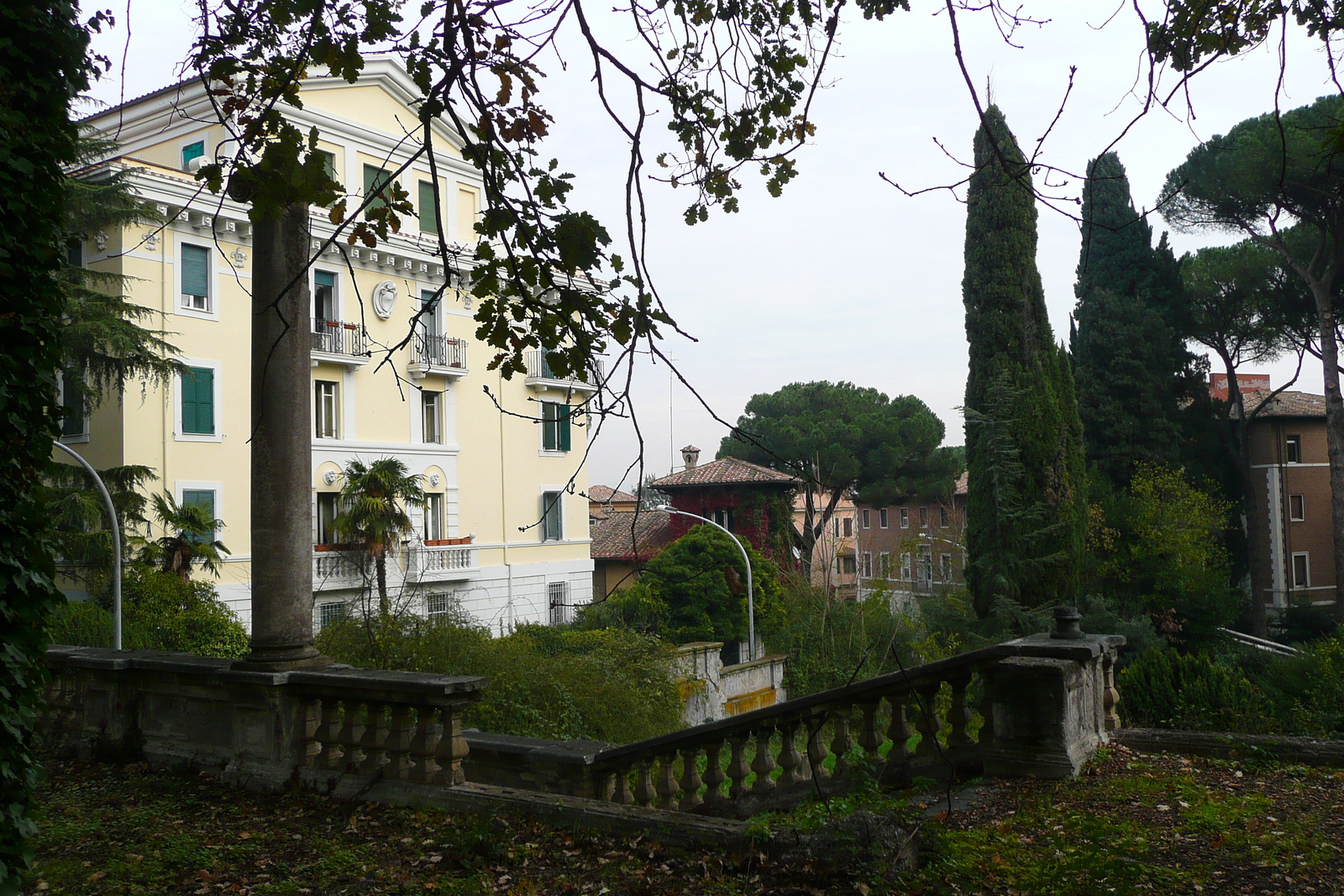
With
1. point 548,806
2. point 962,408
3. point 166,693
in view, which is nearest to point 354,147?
point 962,408

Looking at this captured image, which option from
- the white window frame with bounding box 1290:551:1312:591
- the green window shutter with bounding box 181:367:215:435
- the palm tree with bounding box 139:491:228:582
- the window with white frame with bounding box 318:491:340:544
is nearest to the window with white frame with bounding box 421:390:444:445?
the window with white frame with bounding box 318:491:340:544

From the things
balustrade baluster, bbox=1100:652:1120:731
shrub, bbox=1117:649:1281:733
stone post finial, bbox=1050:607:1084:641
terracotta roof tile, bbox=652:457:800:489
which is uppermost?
terracotta roof tile, bbox=652:457:800:489

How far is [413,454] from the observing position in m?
24.5

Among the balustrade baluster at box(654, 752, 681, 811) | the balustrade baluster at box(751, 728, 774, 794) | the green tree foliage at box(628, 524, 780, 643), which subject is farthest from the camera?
the green tree foliage at box(628, 524, 780, 643)

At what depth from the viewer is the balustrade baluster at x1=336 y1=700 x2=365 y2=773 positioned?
A: 5309 mm

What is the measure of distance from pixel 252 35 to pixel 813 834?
4145 millimetres

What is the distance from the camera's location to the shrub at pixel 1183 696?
9094mm

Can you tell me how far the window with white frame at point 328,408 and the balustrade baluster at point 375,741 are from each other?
18.6 metres

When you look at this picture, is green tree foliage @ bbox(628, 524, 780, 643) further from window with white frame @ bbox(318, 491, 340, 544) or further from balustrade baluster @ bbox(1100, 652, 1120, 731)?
balustrade baluster @ bbox(1100, 652, 1120, 731)

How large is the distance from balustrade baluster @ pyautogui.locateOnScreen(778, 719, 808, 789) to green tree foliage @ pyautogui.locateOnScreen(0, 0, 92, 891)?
13.4 ft

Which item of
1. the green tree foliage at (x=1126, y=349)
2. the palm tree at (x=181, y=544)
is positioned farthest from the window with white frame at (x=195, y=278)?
the green tree foliage at (x=1126, y=349)

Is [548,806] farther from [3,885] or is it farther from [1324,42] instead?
[1324,42]

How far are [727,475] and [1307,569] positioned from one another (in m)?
22.7

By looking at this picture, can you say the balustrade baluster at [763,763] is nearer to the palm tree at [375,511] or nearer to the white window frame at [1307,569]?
the palm tree at [375,511]
